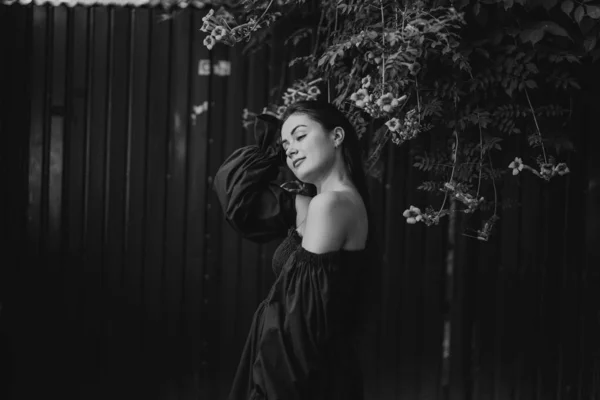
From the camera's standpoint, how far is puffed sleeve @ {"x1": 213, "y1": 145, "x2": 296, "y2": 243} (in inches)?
107

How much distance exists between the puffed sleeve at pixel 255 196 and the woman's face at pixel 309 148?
0.62ft

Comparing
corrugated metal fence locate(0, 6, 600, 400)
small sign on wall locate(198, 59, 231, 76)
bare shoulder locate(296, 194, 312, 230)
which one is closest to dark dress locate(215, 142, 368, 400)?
bare shoulder locate(296, 194, 312, 230)

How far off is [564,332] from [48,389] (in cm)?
309

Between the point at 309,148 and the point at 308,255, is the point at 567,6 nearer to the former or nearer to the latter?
the point at 309,148

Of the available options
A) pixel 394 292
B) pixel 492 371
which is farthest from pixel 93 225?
pixel 492 371

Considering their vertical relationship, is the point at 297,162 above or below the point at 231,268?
above

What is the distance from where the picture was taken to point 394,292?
4426 millimetres

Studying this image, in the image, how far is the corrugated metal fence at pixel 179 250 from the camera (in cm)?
441

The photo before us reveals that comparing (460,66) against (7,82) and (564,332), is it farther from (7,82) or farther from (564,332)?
Result: (7,82)

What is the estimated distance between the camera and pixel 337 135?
8.50 feet

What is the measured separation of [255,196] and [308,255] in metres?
0.44

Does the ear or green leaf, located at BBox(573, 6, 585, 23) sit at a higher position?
green leaf, located at BBox(573, 6, 585, 23)

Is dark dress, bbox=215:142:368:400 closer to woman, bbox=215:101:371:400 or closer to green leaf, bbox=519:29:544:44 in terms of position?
woman, bbox=215:101:371:400

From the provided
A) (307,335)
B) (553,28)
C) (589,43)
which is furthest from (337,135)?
(589,43)
